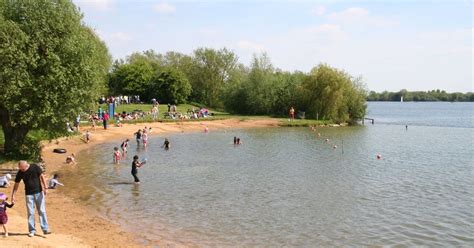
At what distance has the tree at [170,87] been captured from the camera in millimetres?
92562

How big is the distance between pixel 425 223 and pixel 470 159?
22.8 metres

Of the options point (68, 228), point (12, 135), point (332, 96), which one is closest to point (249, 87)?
point (332, 96)

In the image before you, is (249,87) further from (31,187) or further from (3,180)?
(31,187)

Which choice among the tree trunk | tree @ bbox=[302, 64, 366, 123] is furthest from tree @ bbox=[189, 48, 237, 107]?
the tree trunk

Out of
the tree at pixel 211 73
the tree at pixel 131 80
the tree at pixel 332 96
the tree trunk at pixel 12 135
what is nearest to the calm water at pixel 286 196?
the tree trunk at pixel 12 135

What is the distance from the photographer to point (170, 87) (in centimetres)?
9225

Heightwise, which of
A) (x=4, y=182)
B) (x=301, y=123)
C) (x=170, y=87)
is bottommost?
(x=4, y=182)

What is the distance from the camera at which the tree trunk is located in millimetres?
26422

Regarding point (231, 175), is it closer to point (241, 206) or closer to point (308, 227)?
point (241, 206)

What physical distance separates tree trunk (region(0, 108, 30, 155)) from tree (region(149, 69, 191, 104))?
65.2m

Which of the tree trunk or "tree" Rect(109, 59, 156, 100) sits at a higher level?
"tree" Rect(109, 59, 156, 100)

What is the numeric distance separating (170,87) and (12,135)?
216ft

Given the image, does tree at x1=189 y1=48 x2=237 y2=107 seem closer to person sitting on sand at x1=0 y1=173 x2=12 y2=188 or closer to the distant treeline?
the distant treeline

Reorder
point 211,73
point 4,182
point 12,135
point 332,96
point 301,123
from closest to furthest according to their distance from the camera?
point 4,182, point 12,135, point 301,123, point 332,96, point 211,73
